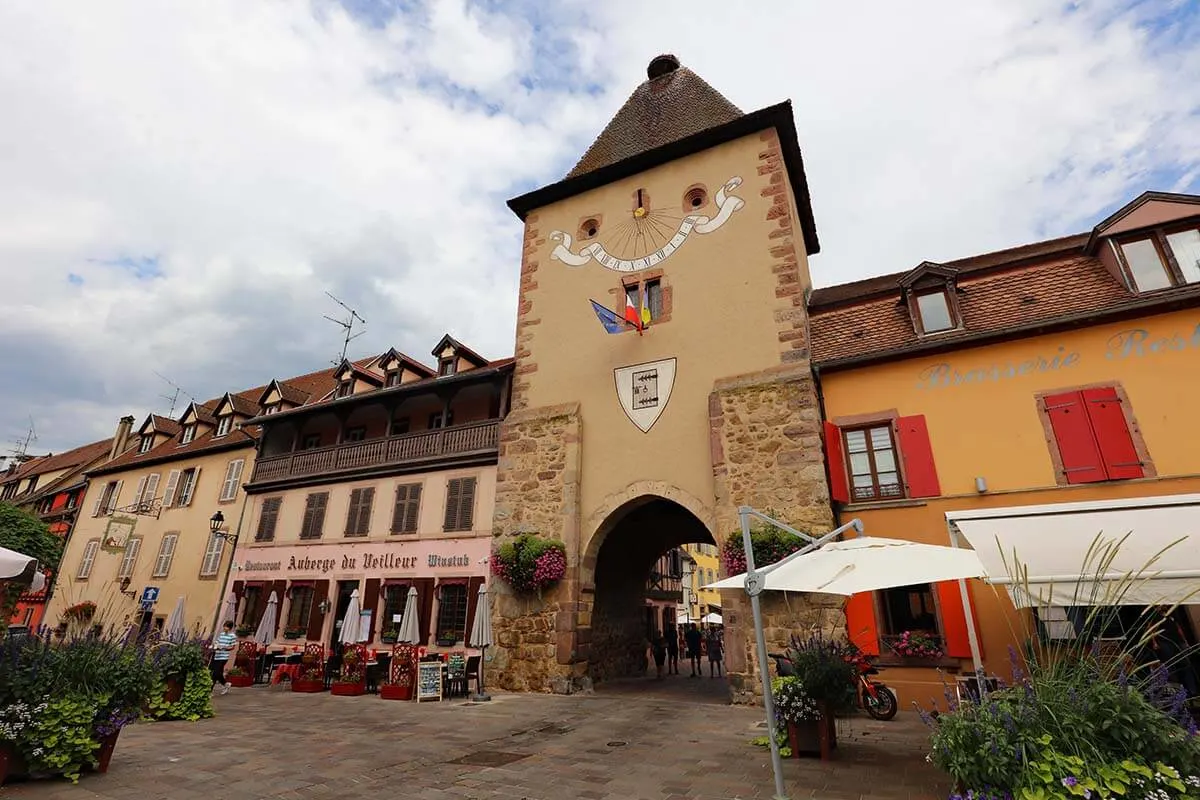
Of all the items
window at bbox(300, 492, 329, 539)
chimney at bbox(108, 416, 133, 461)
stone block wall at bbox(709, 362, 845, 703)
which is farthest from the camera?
chimney at bbox(108, 416, 133, 461)

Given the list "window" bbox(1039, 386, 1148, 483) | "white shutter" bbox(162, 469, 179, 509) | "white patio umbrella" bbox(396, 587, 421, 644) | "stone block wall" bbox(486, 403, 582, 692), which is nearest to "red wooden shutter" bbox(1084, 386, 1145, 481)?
"window" bbox(1039, 386, 1148, 483)

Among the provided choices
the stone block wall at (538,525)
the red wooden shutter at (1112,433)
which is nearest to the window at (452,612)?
the stone block wall at (538,525)

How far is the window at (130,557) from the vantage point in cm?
2067

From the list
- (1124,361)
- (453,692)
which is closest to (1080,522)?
(1124,361)

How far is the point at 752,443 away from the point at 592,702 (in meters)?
5.55

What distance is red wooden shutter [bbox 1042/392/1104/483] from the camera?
9102 mm

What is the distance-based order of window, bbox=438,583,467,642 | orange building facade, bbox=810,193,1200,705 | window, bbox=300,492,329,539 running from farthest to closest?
1. window, bbox=300,492,329,539
2. window, bbox=438,583,467,642
3. orange building facade, bbox=810,193,1200,705

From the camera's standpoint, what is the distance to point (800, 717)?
20.9ft

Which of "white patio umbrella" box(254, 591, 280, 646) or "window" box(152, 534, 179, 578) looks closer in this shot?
"white patio umbrella" box(254, 591, 280, 646)

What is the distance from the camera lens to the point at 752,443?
11539 millimetres

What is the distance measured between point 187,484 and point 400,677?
14.2 metres

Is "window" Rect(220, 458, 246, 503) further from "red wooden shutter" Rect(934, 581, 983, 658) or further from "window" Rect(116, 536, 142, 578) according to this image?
"red wooden shutter" Rect(934, 581, 983, 658)

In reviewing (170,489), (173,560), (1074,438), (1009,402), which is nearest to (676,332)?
(1009,402)

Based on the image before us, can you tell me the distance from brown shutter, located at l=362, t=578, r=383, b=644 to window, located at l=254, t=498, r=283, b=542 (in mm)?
4350
